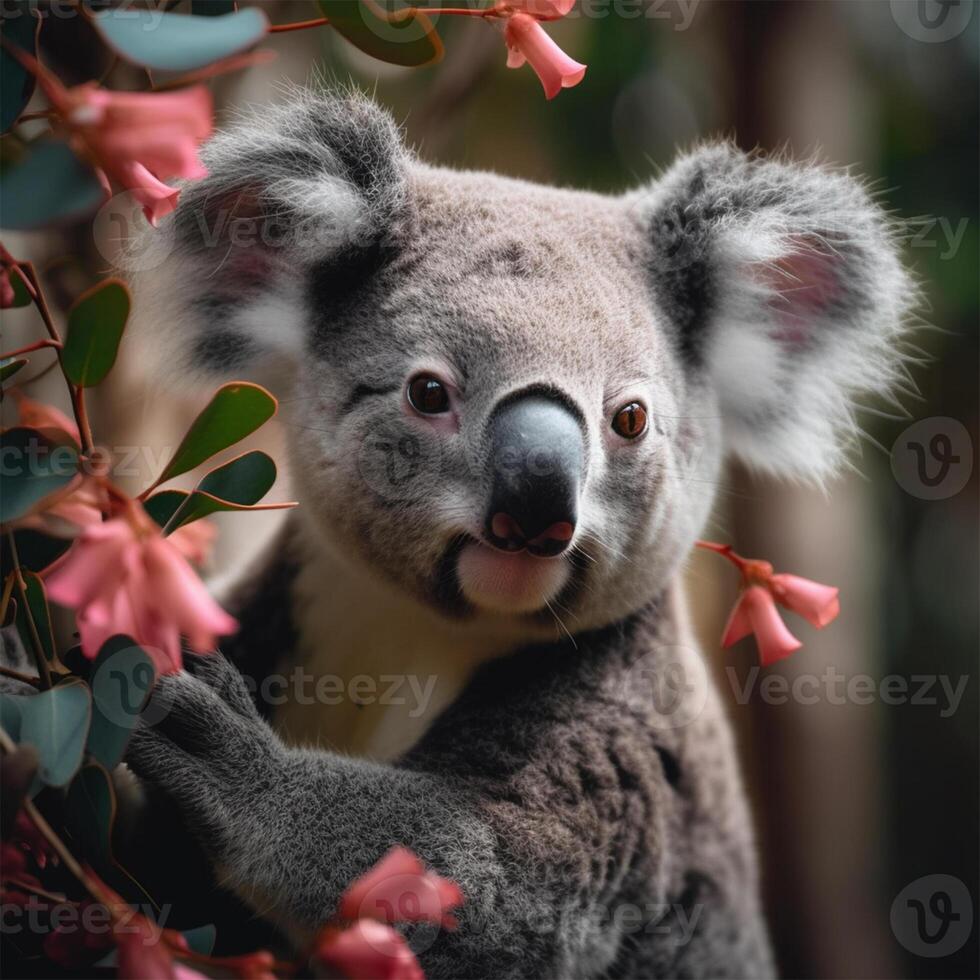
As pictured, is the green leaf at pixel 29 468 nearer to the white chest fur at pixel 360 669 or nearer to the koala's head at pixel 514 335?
the koala's head at pixel 514 335

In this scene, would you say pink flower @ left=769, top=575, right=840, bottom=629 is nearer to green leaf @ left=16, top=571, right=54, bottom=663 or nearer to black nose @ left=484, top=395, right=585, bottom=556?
black nose @ left=484, top=395, right=585, bottom=556

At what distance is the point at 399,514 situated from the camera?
1.94m

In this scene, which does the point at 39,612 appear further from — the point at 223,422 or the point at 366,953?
the point at 366,953

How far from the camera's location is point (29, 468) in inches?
45.6

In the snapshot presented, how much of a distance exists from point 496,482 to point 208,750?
0.59 meters

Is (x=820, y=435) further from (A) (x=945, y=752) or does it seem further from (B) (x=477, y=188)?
(A) (x=945, y=752)

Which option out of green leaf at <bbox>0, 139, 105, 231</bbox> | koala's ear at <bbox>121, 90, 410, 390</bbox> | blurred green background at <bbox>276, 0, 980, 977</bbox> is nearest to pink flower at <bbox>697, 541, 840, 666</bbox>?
koala's ear at <bbox>121, 90, 410, 390</bbox>

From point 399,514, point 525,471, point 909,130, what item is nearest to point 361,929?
point 525,471

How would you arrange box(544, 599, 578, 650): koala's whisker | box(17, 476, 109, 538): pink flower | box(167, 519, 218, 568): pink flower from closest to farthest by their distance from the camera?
box(17, 476, 109, 538): pink flower, box(167, 519, 218, 568): pink flower, box(544, 599, 578, 650): koala's whisker

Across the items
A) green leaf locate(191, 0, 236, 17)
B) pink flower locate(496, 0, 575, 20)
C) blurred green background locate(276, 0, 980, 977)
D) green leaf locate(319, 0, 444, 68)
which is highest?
pink flower locate(496, 0, 575, 20)

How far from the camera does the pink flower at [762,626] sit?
183 centimetres

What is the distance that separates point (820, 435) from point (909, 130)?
4.21 meters

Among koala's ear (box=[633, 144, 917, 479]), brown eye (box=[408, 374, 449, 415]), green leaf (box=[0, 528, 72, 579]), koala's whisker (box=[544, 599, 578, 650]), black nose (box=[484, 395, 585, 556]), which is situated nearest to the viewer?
green leaf (box=[0, 528, 72, 579])

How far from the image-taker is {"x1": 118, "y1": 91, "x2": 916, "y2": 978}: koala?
1.81 m
